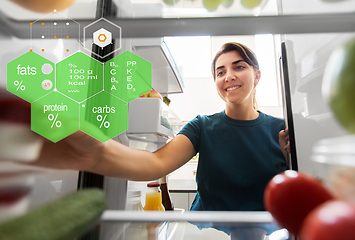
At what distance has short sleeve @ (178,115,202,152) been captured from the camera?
2.57 feet

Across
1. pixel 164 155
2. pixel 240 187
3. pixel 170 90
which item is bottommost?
pixel 240 187

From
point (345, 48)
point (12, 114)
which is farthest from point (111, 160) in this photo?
point (345, 48)

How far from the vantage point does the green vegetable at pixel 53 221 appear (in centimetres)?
13

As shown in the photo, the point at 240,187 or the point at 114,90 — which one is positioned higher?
the point at 114,90

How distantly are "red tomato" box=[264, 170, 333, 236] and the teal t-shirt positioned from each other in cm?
63

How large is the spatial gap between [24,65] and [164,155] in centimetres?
43

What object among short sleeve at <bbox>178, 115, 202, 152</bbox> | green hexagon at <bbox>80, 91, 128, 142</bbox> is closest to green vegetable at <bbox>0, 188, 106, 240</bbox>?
green hexagon at <bbox>80, 91, 128, 142</bbox>

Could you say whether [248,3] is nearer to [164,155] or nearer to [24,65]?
[24,65]

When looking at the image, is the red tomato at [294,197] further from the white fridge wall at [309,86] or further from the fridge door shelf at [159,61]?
the fridge door shelf at [159,61]

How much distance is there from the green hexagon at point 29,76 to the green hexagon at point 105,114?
8cm

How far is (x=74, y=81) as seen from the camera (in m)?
0.46

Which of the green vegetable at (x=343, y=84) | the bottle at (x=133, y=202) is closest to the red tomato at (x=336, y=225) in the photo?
the green vegetable at (x=343, y=84)

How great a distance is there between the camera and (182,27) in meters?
0.23

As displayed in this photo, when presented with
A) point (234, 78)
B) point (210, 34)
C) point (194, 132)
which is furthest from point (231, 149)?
point (210, 34)
